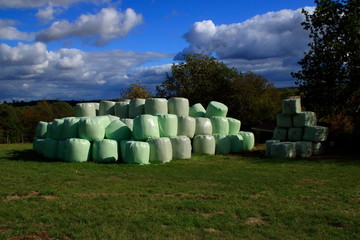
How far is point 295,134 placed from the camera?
53.6 ft

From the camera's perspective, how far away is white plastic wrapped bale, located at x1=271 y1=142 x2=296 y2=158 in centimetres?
1465

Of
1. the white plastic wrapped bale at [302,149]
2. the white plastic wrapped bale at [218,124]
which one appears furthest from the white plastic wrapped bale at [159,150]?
the white plastic wrapped bale at [302,149]

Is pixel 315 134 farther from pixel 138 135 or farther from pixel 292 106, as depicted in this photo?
pixel 138 135

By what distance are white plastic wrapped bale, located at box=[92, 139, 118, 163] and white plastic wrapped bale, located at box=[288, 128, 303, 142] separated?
8.24 metres

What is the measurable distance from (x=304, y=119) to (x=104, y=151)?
8.97 metres

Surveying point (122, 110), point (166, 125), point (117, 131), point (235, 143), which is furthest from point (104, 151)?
point (235, 143)

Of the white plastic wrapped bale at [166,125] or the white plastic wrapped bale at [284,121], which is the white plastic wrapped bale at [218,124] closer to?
the white plastic wrapped bale at [284,121]

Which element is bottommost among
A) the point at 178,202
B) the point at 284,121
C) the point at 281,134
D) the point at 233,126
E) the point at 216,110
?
the point at 178,202

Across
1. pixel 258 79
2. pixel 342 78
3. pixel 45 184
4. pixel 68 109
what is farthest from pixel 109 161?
pixel 68 109

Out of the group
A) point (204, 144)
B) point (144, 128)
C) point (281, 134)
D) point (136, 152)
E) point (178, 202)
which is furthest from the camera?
point (281, 134)

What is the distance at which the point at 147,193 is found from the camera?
26.2ft

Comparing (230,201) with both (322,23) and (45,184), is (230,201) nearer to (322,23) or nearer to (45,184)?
(45,184)

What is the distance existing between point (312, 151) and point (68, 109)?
4089cm

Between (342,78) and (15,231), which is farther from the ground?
(342,78)
